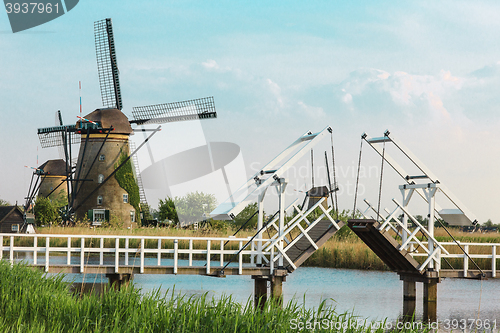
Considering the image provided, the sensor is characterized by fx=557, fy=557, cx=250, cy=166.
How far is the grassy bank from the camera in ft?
22.2

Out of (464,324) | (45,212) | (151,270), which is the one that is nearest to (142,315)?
(151,270)

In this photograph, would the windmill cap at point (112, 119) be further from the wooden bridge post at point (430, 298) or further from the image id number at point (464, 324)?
the image id number at point (464, 324)

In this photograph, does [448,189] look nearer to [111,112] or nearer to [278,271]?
[278,271]

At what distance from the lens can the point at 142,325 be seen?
6688 millimetres

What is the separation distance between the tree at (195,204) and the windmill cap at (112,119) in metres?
28.6

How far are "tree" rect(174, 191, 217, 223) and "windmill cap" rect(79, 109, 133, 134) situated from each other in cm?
2856

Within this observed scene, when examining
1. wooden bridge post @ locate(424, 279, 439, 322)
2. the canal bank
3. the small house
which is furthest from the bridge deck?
the small house

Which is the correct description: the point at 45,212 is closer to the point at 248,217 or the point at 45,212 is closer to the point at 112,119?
the point at 112,119

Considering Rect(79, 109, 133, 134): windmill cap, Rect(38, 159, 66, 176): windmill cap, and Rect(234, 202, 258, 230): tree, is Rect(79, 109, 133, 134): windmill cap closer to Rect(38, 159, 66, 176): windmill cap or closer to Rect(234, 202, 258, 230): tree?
Rect(234, 202, 258, 230): tree

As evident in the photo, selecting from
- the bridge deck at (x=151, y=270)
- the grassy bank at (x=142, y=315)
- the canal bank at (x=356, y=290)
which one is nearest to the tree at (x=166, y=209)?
the canal bank at (x=356, y=290)

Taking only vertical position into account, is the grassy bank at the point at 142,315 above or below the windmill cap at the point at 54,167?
below

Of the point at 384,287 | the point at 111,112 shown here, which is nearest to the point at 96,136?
the point at 111,112

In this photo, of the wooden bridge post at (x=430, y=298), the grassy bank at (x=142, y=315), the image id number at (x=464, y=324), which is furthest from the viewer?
the wooden bridge post at (x=430, y=298)

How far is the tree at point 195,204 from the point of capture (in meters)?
69.6
